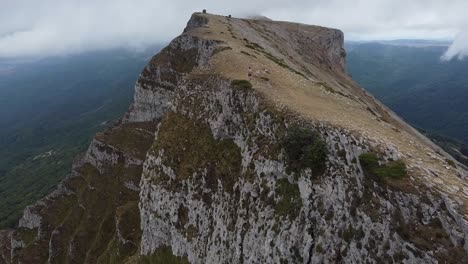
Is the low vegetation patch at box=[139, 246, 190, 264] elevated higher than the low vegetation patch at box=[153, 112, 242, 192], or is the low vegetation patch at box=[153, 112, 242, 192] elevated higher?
the low vegetation patch at box=[153, 112, 242, 192]

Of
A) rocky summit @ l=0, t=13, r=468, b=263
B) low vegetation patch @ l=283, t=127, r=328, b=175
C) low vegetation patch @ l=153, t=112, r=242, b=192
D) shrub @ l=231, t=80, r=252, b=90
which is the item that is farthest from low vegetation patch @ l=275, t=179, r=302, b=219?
shrub @ l=231, t=80, r=252, b=90

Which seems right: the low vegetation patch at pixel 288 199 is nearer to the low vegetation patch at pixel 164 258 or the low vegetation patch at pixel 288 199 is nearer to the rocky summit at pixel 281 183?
the rocky summit at pixel 281 183

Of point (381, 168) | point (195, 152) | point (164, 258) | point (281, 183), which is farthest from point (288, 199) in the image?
point (164, 258)

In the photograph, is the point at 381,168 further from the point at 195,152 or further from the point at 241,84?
the point at 195,152

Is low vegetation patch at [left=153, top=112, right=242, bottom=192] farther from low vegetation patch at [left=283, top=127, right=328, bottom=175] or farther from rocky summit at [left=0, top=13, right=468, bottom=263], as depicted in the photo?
low vegetation patch at [left=283, top=127, right=328, bottom=175]

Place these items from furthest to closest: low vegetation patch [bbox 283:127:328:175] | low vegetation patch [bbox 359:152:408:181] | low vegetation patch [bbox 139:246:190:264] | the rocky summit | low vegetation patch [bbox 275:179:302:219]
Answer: low vegetation patch [bbox 139:246:190:264], low vegetation patch [bbox 275:179:302:219], low vegetation patch [bbox 283:127:328:175], low vegetation patch [bbox 359:152:408:181], the rocky summit

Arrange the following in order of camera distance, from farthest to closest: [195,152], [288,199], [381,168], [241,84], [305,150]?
[195,152] → [241,84] → [288,199] → [305,150] → [381,168]

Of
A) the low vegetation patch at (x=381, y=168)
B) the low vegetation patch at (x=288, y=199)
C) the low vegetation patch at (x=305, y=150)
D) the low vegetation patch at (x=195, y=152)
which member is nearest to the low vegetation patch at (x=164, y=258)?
the low vegetation patch at (x=195, y=152)

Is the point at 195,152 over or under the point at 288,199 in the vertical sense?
under
